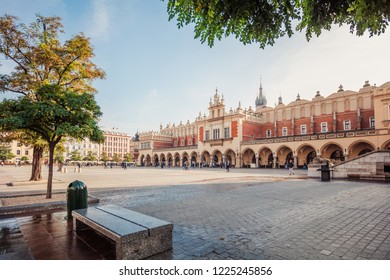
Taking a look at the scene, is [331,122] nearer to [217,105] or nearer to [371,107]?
[371,107]

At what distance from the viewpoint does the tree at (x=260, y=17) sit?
3805 mm

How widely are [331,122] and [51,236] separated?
44.1 metres

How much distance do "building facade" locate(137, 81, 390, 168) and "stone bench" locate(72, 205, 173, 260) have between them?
3120 cm

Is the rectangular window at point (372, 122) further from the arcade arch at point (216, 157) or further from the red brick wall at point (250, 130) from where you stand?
the arcade arch at point (216, 157)

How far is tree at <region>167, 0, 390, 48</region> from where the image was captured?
380 cm

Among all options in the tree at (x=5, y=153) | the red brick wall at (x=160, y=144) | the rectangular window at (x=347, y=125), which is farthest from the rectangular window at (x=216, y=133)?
the tree at (x=5, y=153)

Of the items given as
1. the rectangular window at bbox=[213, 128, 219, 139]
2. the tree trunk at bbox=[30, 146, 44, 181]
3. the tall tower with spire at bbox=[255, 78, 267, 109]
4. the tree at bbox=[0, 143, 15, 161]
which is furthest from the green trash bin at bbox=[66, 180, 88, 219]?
the tree at bbox=[0, 143, 15, 161]

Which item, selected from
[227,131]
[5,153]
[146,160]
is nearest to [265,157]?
[227,131]

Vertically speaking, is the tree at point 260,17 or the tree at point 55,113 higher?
the tree at point 260,17

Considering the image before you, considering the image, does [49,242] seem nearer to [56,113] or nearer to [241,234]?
[241,234]

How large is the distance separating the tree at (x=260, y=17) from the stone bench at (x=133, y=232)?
3.56 metres

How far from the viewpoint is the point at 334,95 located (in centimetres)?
3941

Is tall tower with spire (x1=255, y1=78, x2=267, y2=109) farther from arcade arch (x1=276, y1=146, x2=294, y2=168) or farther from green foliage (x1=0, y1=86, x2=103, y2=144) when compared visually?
green foliage (x1=0, y1=86, x2=103, y2=144)
